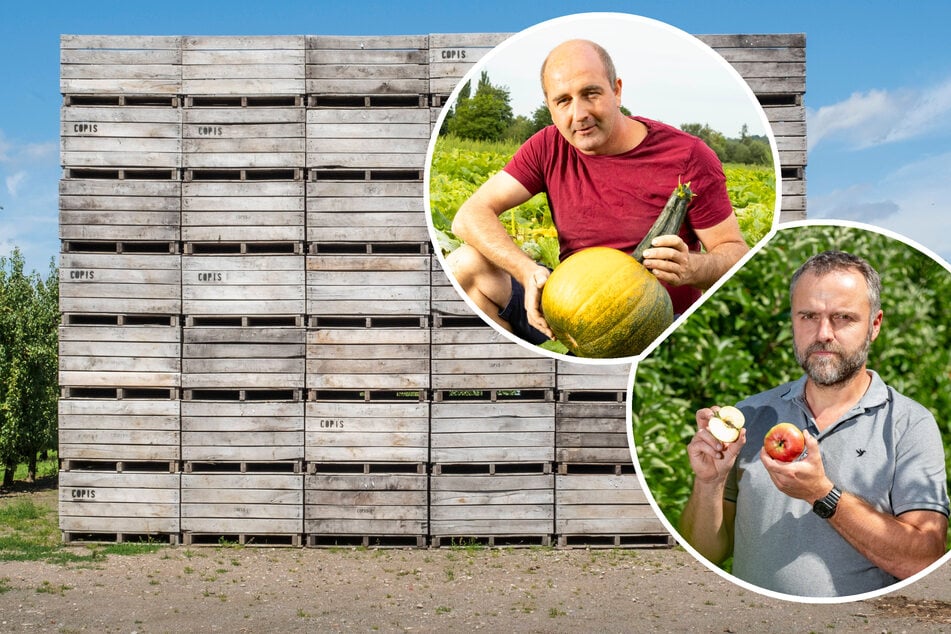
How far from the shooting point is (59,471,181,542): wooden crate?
26.0 ft

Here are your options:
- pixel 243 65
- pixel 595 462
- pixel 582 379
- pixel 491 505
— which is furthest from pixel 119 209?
pixel 595 462

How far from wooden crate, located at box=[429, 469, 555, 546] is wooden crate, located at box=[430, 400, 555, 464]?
6.6 inches

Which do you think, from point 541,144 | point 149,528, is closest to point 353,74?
point 149,528

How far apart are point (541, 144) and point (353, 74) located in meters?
6.80

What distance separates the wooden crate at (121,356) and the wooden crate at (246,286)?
389 millimetres

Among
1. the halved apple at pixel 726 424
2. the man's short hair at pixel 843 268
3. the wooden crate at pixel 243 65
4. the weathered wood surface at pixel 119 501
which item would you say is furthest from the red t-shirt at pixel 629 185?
the weathered wood surface at pixel 119 501

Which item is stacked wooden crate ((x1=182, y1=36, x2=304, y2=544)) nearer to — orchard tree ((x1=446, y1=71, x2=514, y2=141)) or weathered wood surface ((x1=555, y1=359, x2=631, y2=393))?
weathered wood surface ((x1=555, y1=359, x2=631, y2=393))

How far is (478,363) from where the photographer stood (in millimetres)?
7797

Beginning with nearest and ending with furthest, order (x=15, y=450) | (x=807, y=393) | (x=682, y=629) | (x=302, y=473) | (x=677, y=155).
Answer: (x=677, y=155)
(x=807, y=393)
(x=682, y=629)
(x=302, y=473)
(x=15, y=450)

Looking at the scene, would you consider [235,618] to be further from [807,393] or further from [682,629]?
[807,393]

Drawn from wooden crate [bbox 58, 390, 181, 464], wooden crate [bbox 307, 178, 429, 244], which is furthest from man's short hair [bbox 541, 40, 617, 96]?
wooden crate [bbox 58, 390, 181, 464]

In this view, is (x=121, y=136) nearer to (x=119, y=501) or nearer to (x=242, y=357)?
(x=242, y=357)

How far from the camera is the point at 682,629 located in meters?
6.29

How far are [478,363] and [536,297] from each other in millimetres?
6276
